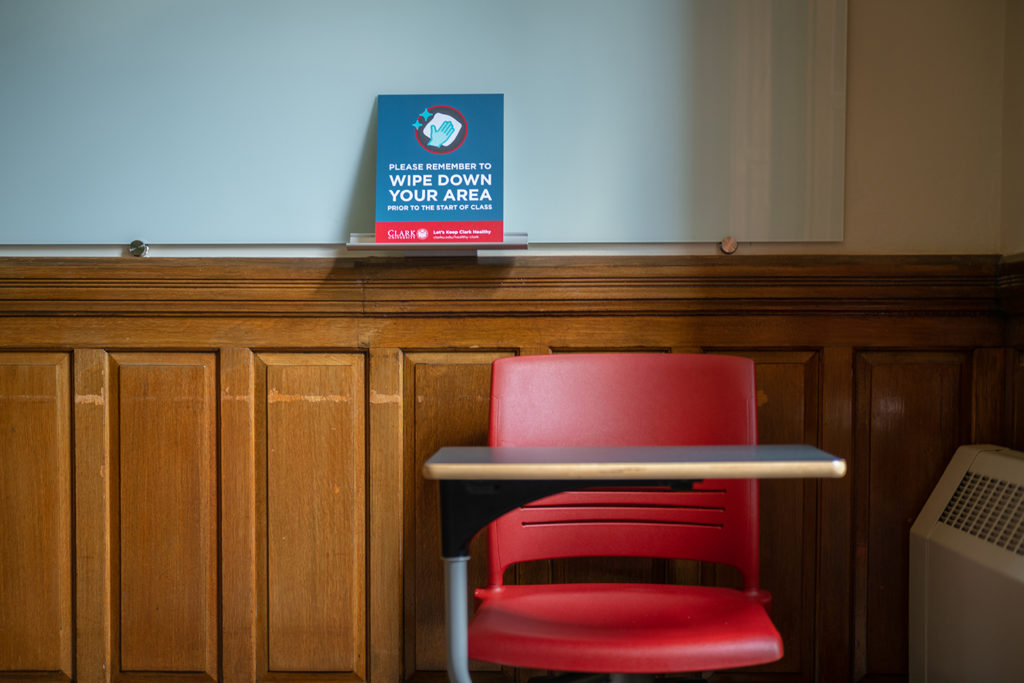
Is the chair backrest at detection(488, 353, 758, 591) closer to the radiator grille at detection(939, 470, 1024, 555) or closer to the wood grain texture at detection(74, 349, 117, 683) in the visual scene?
the radiator grille at detection(939, 470, 1024, 555)

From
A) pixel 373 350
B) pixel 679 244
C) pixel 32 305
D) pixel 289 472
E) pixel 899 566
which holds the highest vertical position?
pixel 679 244

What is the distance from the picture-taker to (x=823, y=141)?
1698 millimetres

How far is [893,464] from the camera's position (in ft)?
5.63

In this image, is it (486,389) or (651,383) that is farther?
(486,389)

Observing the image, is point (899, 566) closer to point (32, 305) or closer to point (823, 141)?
point (823, 141)

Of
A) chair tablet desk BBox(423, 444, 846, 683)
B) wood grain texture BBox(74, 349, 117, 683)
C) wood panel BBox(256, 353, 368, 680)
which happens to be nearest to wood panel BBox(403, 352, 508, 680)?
wood panel BBox(256, 353, 368, 680)

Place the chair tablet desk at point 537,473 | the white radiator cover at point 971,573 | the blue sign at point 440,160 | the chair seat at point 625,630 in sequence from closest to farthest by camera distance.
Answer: the chair tablet desk at point 537,473 → the chair seat at point 625,630 → the white radiator cover at point 971,573 → the blue sign at point 440,160

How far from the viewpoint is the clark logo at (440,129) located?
170 cm

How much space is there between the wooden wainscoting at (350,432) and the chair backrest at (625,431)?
0.30 meters

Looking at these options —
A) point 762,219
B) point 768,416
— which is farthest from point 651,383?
point 762,219

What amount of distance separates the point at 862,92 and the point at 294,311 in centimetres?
148

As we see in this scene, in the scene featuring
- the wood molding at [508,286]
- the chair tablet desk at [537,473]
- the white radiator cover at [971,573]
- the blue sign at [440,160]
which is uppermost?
the blue sign at [440,160]

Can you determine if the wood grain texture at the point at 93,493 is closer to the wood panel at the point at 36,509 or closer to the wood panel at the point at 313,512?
the wood panel at the point at 36,509

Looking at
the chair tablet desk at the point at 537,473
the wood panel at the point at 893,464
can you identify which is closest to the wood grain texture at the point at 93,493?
the chair tablet desk at the point at 537,473
